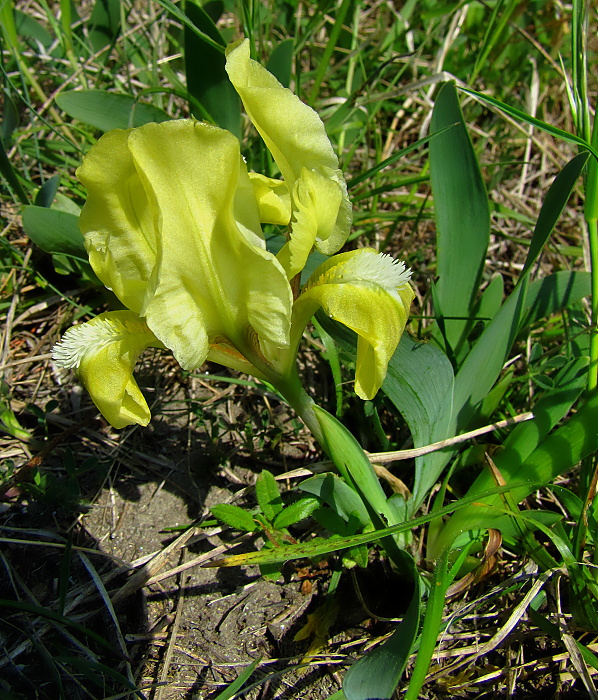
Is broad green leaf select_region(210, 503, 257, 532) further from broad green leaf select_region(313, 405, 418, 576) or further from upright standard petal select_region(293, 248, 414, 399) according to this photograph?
upright standard petal select_region(293, 248, 414, 399)

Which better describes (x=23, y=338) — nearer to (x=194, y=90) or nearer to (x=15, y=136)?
(x=15, y=136)

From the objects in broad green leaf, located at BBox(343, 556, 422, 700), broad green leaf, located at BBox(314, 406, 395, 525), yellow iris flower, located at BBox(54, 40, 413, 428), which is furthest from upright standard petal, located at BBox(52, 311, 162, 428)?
broad green leaf, located at BBox(343, 556, 422, 700)

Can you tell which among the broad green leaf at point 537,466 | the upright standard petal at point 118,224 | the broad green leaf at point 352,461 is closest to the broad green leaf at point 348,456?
Result: the broad green leaf at point 352,461

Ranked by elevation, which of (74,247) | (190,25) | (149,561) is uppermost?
(190,25)

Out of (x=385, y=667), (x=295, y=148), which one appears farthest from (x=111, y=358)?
(x=385, y=667)

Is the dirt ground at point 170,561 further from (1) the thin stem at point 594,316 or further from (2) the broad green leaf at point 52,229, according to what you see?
(1) the thin stem at point 594,316

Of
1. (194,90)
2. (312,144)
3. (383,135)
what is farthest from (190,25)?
(383,135)

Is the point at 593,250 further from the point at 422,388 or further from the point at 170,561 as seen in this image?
the point at 170,561
